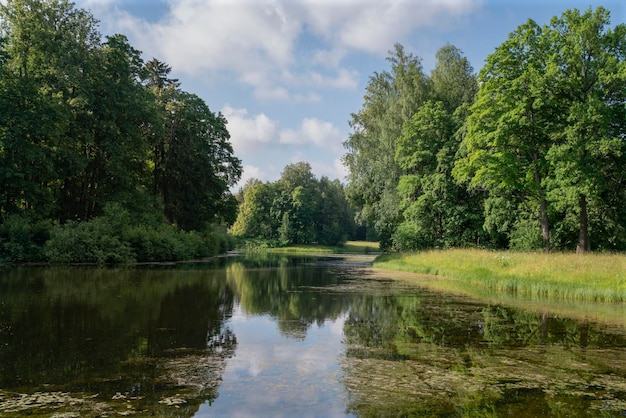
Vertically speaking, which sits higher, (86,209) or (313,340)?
(86,209)

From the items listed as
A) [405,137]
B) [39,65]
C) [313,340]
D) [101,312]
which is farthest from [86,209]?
[313,340]

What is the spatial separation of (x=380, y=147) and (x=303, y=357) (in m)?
29.4

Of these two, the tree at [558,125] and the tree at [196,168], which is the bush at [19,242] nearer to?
the tree at [196,168]

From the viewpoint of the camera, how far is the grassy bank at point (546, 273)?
16406 millimetres

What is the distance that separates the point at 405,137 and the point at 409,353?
26.3m

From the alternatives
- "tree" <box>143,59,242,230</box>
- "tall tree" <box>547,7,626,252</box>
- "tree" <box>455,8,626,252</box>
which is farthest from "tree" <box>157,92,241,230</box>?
"tall tree" <box>547,7,626,252</box>

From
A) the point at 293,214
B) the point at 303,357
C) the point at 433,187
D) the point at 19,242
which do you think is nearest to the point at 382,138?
the point at 433,187

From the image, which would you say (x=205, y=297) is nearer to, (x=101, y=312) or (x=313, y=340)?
(x=101, y=312)

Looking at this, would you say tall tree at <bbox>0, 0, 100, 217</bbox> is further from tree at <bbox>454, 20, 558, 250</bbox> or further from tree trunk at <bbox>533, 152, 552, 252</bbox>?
tree trunk at <bbox>533, 152, 552, 252</bbox>

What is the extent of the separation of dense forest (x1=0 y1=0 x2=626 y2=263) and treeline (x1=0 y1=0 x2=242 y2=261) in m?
0.13

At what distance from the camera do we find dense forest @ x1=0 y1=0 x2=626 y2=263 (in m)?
25.1

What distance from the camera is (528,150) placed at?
2705 cm

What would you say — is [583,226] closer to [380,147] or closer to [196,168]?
[380,147]

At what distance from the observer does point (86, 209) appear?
37969 mm
